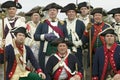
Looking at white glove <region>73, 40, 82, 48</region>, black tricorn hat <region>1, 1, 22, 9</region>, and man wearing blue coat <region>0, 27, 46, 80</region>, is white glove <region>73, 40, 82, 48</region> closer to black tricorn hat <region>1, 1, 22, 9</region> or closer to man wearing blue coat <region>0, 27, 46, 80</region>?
man wearing blue coat <region>0, 27, 46, 80</region>

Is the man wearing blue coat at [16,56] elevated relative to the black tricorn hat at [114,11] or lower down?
lower down

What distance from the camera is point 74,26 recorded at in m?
9.80

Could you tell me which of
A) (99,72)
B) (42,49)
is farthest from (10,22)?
(99,72)

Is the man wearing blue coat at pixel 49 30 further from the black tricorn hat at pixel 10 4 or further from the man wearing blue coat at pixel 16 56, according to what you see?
the man wearing blue coat at pixel 16 56

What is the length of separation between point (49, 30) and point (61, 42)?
114 cm

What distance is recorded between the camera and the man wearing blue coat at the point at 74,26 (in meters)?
9.73

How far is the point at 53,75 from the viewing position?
8750 mm

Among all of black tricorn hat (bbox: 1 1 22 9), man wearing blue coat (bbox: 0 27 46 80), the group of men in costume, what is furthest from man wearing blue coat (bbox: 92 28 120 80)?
black tricorn hat (bbox: 1 1 22 9)

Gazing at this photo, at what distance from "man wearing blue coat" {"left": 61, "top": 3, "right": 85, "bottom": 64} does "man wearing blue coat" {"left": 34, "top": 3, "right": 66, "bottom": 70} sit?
0.48 ft

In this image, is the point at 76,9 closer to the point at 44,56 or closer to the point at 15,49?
the point at 44,56

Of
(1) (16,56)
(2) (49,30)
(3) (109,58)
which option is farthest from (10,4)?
(3) (109,58)

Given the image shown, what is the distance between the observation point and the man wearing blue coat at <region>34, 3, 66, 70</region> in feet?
31.6

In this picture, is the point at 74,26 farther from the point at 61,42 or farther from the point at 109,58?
the point at 109,58

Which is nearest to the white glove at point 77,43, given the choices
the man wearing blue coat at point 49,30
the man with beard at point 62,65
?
the man wearing blue coat at point 49,30
